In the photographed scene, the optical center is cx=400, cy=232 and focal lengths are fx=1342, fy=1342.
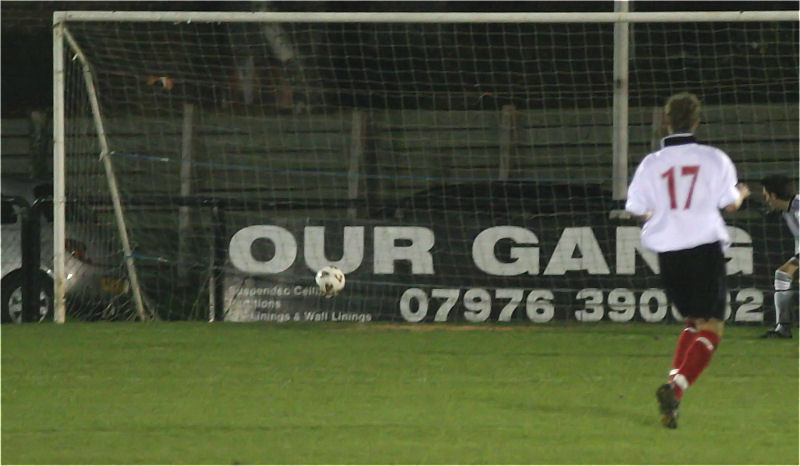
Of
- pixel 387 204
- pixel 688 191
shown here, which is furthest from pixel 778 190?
pixel 688 191

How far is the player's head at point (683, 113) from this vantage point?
271 inches

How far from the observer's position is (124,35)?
707 inches

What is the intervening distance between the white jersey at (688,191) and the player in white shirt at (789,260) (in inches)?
180

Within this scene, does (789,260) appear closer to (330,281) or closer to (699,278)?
(330,281)

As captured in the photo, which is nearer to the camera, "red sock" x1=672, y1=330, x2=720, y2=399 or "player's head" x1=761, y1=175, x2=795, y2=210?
"red sock" x1=672, y1=330, x2=720, y2=399

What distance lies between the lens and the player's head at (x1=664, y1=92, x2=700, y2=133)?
6875mm

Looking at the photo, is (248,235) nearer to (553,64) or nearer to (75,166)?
(75,166)

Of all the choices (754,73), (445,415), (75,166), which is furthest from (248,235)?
(754,73)

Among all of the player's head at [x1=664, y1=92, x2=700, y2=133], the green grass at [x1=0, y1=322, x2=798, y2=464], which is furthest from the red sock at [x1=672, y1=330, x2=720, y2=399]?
the player's head at [x1=664, y1=92, x2=700, y2=133]

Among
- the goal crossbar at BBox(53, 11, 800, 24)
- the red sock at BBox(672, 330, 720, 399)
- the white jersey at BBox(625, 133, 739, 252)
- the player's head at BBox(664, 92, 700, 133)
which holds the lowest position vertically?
the red sock at BBox(672, 330, 720, 399)

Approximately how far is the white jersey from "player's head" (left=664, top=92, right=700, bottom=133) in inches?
Result: 1.9

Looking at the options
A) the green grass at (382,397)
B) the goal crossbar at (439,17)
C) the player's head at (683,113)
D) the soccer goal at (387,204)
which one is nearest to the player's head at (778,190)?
the green grass at (382,397)

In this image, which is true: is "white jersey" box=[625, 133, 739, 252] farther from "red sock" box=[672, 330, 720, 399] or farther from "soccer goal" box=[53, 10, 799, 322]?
"soccer goal" box=[53, 10, 799, 322]

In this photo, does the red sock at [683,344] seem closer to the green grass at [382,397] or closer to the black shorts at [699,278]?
the black shorts at [699,278]
